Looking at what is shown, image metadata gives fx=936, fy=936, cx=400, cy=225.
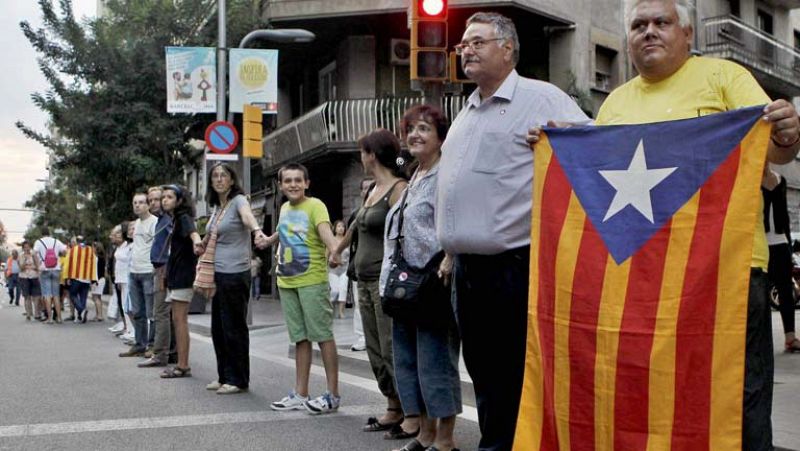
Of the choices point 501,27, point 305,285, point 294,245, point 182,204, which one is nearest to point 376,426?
point 305,285

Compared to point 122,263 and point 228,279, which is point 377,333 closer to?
point 228,279

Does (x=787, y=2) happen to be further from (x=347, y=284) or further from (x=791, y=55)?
(x=347, y=284)

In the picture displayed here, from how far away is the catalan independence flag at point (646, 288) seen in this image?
10.1 feet

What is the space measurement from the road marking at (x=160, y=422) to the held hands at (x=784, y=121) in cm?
413

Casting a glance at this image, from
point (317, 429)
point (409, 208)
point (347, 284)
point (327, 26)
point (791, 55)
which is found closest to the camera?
point (409, 208)

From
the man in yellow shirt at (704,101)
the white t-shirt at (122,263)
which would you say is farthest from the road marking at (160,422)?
the white t-shirt at (122,263)

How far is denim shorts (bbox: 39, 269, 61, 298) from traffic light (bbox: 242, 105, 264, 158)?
7.04 metres

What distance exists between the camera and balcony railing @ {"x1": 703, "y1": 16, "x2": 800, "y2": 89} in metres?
24.2

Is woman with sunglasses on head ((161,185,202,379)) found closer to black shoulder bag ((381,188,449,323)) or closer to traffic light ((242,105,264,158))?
black shoulder bag ((381,188,449,323))

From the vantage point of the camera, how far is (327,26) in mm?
22297

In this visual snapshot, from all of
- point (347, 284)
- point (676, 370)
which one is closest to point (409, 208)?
point (676, 370)

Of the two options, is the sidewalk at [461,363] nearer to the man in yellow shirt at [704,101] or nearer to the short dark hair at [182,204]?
the man in yellow shirt at [704,101]

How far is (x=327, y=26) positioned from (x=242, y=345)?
15.8m

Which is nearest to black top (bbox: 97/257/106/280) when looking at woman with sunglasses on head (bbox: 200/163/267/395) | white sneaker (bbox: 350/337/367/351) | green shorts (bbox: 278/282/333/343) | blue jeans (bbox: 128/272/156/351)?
blue jeans (bbox: 128/272/156/351)
